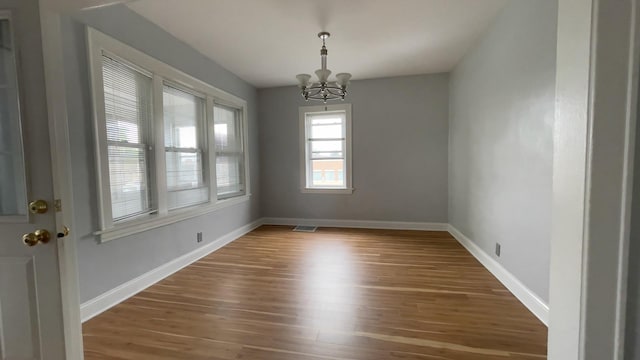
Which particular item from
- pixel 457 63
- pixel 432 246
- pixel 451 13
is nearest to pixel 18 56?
pixel 451 13

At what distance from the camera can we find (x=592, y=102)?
2.14ft

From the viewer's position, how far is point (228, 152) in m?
4.43

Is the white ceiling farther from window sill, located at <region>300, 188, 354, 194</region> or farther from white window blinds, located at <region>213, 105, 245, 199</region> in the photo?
window sill, located at <region>300, 188, 354, 194</region>

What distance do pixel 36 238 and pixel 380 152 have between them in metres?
4.50

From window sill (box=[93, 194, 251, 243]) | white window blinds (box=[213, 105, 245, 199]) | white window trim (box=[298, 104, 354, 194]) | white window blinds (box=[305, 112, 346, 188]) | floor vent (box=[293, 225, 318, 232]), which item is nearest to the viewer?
window sill (box=[93, 194, 251, 243])

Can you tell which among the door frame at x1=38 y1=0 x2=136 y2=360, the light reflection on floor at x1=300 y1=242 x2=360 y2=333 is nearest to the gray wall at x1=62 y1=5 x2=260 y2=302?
the door frame at x1=38 y1=0 x2=136 y2=360

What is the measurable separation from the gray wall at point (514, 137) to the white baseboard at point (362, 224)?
1.15 metres

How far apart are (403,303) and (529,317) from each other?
0.92m

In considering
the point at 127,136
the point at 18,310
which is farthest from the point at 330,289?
the point at 127,136

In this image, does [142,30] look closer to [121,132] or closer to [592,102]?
[121,132]

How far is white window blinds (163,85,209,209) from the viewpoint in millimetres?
3154

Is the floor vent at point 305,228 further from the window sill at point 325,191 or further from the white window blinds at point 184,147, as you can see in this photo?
the white window blinds at point 184,147

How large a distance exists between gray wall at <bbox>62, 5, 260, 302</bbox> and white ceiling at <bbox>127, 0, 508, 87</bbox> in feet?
0.63

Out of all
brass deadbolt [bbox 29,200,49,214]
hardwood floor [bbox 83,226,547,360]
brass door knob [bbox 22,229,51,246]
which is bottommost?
hardwood floor [bbox 83,226,547,360]
